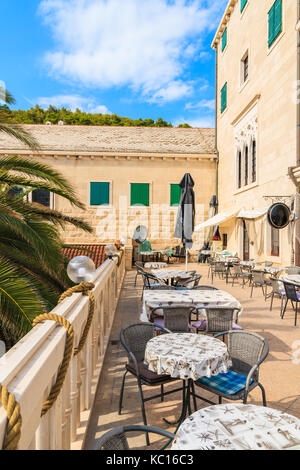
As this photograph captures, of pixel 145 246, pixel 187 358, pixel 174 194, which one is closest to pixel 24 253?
pixel 187 358

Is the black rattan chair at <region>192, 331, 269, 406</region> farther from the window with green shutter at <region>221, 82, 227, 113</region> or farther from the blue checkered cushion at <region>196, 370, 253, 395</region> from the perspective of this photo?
the window with green shutter at <region>221, 82, 227, 113</region>

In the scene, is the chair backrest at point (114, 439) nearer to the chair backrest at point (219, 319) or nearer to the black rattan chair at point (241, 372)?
the black rattan chair at point (241, 372)

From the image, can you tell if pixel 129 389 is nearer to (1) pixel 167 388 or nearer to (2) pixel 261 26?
(1) pixel 167 388

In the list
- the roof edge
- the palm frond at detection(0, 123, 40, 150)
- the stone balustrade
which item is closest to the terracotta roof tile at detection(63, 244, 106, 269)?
the palm frond at detection(0, 123, 40, 150)

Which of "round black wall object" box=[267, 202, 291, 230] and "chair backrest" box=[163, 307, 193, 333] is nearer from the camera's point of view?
"chair backrest" box=[163, 307, 193, 333]

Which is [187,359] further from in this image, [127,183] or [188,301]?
[127,183]

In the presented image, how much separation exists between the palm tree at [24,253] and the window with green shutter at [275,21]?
424 inches

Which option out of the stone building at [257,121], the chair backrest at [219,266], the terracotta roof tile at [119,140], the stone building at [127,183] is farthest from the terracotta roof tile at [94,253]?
the terracotta roof tile at [119,140]

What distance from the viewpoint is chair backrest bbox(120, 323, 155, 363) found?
3.34 metres

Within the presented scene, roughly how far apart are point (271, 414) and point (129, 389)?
212 centimetres

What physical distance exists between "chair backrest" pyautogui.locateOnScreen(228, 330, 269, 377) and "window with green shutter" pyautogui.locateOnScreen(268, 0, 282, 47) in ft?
39.5

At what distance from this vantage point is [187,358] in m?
2.62
